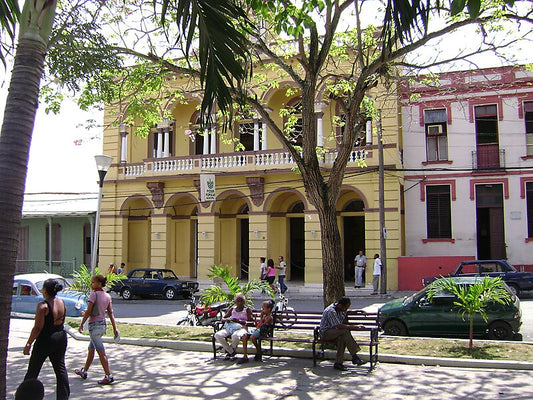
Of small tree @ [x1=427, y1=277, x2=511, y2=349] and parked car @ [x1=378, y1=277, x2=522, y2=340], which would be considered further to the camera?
parked car @ [x1=378, y1=277, x2=522, y2=340]

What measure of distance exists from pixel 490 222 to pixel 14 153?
24.1m

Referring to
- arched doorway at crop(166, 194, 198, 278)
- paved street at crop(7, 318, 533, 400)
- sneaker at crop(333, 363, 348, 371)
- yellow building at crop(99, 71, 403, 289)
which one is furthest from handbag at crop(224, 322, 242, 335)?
arched doorway at crop(166, 194, 198, 278)

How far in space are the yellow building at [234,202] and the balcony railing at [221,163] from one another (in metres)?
0.05

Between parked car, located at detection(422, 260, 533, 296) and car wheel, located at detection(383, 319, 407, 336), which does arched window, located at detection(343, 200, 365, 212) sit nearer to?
parked car, located at detection(422, 260, 533, 296)

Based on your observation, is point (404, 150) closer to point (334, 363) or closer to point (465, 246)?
point (465, 246)

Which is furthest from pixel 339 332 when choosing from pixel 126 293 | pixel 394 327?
pixel 126 293

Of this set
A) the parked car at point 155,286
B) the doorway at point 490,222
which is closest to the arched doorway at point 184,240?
the parked car at point 155,286

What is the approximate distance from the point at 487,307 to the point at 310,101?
5651mm

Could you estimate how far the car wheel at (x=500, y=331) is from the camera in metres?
11.2

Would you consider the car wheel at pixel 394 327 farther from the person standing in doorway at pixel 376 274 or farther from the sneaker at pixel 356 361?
the person standing in doorway at pixel 376 274

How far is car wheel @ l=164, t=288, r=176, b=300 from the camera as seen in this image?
2270cm

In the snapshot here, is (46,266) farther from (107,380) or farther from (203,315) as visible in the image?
(107,380)

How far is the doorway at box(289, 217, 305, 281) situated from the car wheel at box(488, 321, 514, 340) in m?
17.2

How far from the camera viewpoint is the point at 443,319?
38.1ft
